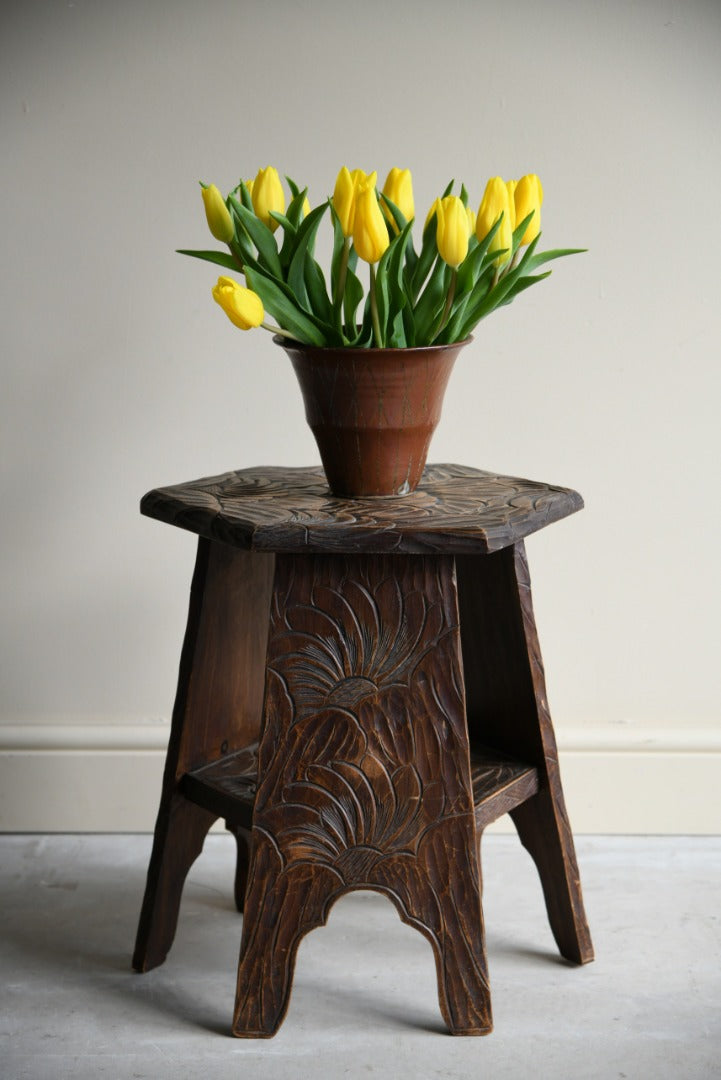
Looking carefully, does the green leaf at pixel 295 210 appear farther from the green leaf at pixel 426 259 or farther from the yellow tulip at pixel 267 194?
the green leaf at pixel 426 259

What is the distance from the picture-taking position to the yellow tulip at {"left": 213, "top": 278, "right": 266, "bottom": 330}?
40.6 inches

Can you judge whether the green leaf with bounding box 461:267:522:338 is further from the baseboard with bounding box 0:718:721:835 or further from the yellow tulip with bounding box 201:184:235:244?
the baseboard with bounding box 0:718:721:835

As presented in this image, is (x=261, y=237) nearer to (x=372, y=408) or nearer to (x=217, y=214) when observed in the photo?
(x=217, y=214)

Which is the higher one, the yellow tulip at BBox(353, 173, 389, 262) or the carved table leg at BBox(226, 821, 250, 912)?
the yellow tulip at BBox(353, 173, 389, 262)

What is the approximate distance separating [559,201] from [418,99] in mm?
228

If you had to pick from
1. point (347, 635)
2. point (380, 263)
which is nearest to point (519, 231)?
point (380, 263)

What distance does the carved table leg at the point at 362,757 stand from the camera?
1102 mm

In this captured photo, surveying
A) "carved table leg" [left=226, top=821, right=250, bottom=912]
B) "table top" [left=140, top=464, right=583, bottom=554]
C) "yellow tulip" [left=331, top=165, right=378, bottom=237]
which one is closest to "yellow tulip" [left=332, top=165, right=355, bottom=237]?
"yellow tulip" [left=331, top=165, right=378, bottom=237]

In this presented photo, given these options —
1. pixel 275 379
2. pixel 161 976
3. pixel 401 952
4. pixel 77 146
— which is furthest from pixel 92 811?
pixel 77 146

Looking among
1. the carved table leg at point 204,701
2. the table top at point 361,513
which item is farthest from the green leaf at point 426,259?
the carved table leg at point 204,701

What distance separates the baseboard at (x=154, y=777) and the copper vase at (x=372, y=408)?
634mm

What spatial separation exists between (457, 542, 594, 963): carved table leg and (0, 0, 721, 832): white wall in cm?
31

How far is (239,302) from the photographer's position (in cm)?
104

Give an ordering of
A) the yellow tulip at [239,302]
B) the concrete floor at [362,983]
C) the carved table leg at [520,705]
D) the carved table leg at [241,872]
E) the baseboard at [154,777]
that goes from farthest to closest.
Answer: the baseboard at [154,777] → the carved table leg at [241,872] → the carved table leg at [520,705] → the concrete floor at [362,983] → the yellow tulip at [239,302]
